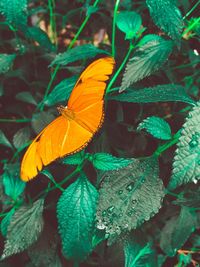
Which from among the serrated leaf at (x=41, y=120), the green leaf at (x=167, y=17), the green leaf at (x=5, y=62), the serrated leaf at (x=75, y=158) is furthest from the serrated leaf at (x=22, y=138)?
the green leaf at (x=167, y=17)

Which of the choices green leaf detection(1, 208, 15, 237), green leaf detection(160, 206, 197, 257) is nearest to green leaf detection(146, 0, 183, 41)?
green leaf detection(160, 206, 197, 257)

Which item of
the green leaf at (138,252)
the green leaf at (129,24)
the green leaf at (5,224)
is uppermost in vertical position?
the green leaf at (129,24)

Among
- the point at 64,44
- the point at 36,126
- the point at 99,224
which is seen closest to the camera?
the point at 99,224

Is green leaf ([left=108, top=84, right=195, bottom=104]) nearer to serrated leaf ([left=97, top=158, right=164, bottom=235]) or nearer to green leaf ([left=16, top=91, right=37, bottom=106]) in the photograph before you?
serrated leaf ([left=97, top=158, right=164, bottom=235])

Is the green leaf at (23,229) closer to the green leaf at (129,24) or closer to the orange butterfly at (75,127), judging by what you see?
the orange butterfly at (75,127)

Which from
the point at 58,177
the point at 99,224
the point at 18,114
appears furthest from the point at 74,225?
the point at 18,114

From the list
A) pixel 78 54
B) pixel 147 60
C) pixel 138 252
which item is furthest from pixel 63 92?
pixel 138 252

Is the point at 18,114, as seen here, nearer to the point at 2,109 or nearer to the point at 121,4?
the point at 2,109
